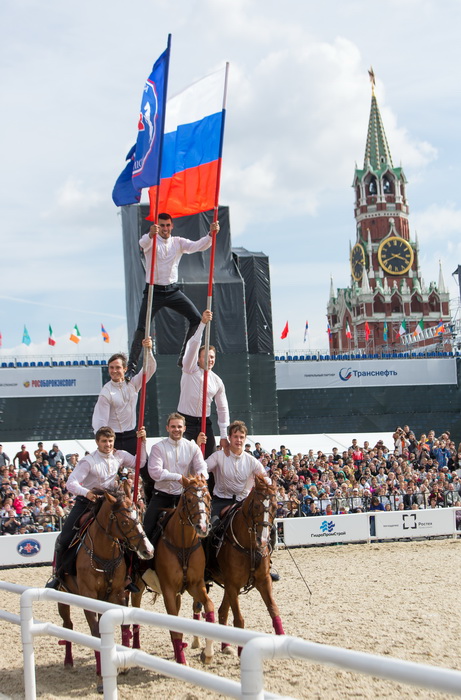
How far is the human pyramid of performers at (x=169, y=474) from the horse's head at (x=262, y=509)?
0.01 meters

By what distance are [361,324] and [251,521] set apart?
90.3 meters

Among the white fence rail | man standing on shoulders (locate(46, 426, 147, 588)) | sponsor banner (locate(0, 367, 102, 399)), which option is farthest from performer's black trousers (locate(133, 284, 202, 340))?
sponsor banner (locate(0, 367, 102, 399))

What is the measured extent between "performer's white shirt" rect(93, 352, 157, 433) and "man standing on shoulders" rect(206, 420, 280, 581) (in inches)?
43.2

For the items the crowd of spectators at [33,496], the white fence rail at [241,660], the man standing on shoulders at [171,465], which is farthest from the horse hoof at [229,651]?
the crowd of spectators at [33,496]

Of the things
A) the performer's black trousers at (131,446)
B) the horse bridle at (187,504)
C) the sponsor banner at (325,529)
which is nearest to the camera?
the horse bridle at (187,504)

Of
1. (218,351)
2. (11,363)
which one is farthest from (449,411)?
(11,363)

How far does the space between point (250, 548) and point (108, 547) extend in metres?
1.55

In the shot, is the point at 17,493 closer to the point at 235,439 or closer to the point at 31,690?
the point at 235,439

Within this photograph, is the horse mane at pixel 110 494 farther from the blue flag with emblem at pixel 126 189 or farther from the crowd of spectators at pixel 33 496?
the crowd of spectators at pixel 33 496

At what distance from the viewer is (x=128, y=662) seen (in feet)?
15.3

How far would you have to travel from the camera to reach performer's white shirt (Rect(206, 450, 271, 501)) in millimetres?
8992

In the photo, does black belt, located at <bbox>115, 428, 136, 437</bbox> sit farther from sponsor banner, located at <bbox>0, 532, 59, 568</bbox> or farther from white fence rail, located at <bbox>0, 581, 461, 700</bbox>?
sponsor banner, located at <bbox>0, 532, 59, 568</bbox>

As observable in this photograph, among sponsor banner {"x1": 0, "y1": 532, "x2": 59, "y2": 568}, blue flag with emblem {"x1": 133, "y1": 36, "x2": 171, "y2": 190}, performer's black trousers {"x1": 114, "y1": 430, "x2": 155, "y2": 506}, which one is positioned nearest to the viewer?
performer's black trousers {"x1": 114, "y1": 430, "x2": 155, "y2": 506}

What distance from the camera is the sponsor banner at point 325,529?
18.2 meters
